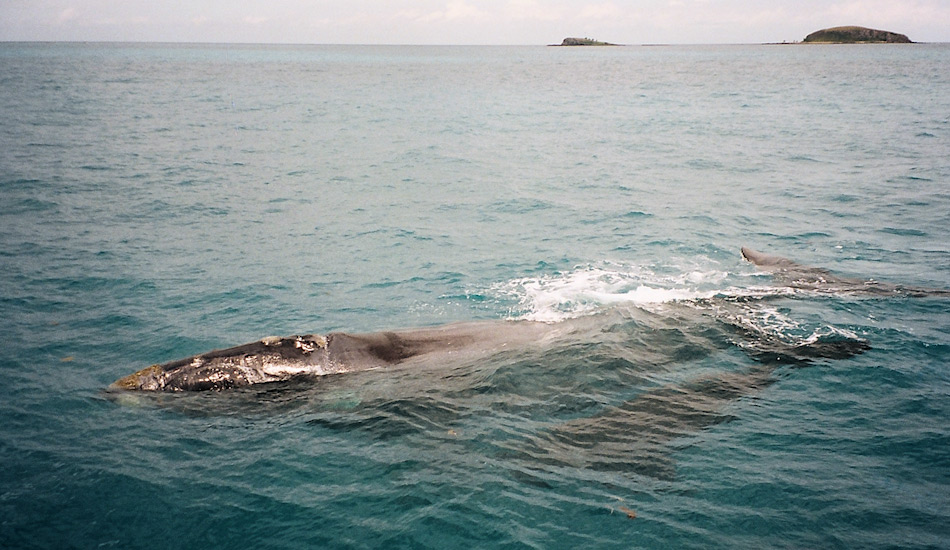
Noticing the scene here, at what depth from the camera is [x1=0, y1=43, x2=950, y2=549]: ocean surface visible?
7.54 metres

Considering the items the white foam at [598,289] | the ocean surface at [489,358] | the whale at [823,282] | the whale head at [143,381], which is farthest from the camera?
the whale at [823,282]

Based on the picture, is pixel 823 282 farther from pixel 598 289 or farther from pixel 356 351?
pixel 356 351

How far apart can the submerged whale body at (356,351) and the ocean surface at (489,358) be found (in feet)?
0.67

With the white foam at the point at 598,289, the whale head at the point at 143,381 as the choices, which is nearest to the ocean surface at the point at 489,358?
the white foam at the point at 598,289

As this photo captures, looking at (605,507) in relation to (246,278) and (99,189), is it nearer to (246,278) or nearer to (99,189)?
(246,278)

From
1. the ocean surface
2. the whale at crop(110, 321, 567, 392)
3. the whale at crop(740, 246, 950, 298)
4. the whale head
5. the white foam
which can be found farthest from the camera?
the whale at crop(740, 246, 950, 298)

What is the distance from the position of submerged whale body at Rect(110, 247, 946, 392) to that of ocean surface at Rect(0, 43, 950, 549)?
8.0 inches

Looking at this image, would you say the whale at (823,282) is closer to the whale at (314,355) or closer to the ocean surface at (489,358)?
the ocean surface at (489,358)

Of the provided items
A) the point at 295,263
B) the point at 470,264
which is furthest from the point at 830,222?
the point at 295,263

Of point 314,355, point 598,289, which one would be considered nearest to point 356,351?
point 314,355

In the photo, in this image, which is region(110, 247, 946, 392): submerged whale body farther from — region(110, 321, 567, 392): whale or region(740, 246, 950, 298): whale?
region(740, 246, 950, 298): whale

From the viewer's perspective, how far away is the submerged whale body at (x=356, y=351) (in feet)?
33.3

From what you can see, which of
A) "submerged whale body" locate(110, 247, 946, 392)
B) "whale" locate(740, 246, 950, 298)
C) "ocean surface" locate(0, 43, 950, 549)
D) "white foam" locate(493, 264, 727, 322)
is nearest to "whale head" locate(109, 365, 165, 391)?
"submerged whale body" locate(110, 247, 946, 392)

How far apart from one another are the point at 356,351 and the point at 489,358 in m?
2.32
